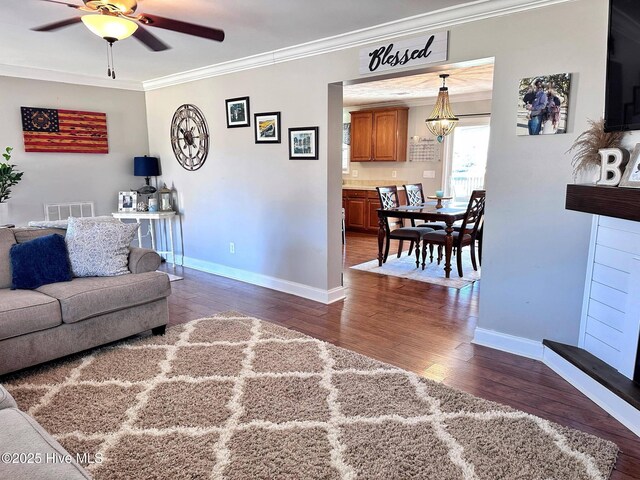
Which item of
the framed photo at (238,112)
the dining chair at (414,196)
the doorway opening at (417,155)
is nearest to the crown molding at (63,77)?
the framed photo at (238,112)

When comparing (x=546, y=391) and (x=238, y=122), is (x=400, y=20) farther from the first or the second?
(x=546, y=391)

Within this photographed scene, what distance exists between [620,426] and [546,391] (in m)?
0.39

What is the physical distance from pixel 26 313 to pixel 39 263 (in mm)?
540

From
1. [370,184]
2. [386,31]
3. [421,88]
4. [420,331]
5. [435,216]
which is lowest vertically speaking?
[420,331]

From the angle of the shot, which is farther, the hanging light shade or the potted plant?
the hanging light shade

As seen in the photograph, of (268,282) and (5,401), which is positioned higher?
(5,401)

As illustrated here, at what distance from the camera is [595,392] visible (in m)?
2.35

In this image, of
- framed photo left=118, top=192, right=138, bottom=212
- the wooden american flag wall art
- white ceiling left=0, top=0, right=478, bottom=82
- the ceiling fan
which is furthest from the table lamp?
the ceiling fan

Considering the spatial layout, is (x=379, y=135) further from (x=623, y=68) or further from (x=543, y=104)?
(x=623, y=68)

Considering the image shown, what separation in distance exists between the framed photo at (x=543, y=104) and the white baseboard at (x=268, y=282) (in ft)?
7.25

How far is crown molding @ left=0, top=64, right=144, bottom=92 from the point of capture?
457 cm

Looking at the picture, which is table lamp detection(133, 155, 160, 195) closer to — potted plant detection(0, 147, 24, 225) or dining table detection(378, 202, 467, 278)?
potted plant detection(0, 147, 24, 225)

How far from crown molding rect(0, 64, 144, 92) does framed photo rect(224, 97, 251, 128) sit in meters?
1.73

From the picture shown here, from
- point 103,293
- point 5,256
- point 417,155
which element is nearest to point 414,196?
point 417,155
